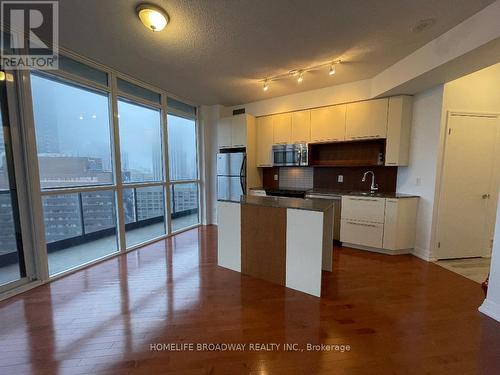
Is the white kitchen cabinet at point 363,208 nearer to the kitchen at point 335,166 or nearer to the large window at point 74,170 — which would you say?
the kitchen at point 335,166

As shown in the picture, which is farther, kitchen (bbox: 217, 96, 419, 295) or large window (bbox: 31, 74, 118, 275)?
kitchen (bbox: 217, 96, 419, 295)

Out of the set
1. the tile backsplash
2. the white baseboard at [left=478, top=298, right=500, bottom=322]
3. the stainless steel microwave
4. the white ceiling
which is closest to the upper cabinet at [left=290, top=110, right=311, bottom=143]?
the stainless steel microwave

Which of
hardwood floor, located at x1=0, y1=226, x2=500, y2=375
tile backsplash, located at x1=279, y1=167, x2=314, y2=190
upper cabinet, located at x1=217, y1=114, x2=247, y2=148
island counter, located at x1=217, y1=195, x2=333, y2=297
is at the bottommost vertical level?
hardwood floor, located at x1=0, y1=226, x2=500, y2=375

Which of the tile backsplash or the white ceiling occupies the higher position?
the white ceiling

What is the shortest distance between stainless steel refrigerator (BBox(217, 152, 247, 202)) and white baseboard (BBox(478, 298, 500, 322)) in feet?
12.1

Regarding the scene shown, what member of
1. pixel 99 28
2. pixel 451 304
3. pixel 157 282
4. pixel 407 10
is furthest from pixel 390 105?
pixel 157 282

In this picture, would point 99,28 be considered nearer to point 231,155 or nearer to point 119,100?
point 119,100

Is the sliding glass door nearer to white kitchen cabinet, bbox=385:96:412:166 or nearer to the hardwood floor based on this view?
the hardwood floor

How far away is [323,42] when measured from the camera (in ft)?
8.27

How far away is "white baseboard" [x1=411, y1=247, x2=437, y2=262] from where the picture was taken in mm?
3211

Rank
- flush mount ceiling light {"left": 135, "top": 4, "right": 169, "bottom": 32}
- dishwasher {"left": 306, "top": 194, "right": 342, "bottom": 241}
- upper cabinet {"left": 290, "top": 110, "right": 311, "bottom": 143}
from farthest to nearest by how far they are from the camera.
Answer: upper cabinet {"left": 290, "top": 110, "right": 311, "bottom": 143} < dishwasher {"left": 306, "top": 194, "right": 342, "bottom": 241} < flush mount ceiling light {"left": 135, "top": 4, "right": 169, "bottom": 32}

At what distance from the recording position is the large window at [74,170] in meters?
2.62

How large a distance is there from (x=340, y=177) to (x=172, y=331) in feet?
12.3

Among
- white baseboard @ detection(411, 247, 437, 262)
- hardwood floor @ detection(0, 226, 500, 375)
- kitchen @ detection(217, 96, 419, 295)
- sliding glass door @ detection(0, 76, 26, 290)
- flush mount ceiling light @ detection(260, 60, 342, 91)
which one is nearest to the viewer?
hardwood floor @ detection(0, 226, 500, 375)
